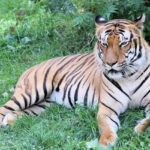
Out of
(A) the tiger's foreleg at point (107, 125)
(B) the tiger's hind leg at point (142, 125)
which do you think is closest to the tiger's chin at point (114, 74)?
(A) the tiger's foreleg at point (107, 125)

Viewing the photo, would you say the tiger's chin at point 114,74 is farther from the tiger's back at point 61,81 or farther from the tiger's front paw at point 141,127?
the tiger's back at point 61,81

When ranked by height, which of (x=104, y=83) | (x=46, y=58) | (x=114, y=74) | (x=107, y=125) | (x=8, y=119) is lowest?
(x=46, y=58)

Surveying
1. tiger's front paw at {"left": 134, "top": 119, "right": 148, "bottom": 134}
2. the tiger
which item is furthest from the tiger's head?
tiger's front paw at {"left": 134, "top": 119, "right": 148, "bottom": 134}

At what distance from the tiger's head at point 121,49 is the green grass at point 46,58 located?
0.54m

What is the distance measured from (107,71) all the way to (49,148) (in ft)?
3.13

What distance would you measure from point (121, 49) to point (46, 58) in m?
2.85

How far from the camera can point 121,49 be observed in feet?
14.5

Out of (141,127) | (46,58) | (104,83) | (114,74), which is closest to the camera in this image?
(141,127)

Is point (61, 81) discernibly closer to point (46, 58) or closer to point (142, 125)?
point (142, 125)

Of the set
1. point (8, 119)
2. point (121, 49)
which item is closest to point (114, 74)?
point (121, 49)

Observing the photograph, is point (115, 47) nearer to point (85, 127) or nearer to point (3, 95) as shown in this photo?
point (85, 127)

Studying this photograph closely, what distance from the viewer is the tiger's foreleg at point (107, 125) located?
4242 mm

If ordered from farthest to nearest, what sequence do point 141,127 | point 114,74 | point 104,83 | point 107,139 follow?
1. point 104,83
2. point 114,74
3. point 141,127
4. point 107,139

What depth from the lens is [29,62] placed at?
7.19 meters
